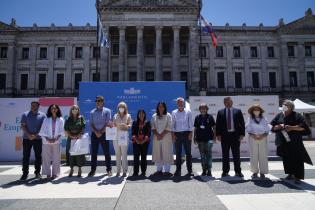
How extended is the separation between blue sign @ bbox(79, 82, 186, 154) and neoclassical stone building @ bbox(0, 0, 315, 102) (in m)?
27.0

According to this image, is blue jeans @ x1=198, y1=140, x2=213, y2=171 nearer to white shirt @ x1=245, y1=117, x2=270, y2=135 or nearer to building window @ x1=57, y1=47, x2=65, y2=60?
white shirt @ x1=245, y1=117, x2=270, y2=135

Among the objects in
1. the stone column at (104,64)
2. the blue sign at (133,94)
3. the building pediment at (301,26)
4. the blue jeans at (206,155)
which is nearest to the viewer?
the blue jeans at (206,155)

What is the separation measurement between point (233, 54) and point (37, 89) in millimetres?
30911

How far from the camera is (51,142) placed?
7.59 meters

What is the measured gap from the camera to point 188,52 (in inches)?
1582

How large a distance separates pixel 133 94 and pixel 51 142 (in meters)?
4.84

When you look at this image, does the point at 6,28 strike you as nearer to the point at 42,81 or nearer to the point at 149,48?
the point at 42,81

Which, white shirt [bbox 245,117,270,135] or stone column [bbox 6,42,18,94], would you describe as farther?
stone column [bbox 6,42,18,94]

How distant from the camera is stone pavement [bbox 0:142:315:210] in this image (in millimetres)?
4859

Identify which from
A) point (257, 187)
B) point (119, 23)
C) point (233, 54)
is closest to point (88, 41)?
point (119, 23)

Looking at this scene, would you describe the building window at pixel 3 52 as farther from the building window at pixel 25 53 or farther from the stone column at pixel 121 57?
the stone column at pixel 121 57

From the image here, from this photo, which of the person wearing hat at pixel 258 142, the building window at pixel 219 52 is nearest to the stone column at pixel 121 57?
the building window at pixel 219 52

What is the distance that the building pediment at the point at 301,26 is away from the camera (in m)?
42.1

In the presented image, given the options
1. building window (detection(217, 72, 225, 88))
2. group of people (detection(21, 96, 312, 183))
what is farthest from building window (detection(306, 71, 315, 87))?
group of people (detection(21, 96, 312, 183))
